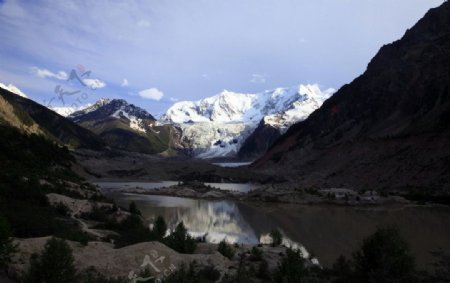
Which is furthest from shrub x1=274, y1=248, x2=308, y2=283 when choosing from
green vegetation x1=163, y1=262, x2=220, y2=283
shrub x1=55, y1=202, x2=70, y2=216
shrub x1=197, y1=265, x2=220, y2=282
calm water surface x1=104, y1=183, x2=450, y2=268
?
shrub x1=55, y1=202, x2=70, y2=216

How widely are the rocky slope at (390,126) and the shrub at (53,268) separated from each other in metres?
61.7

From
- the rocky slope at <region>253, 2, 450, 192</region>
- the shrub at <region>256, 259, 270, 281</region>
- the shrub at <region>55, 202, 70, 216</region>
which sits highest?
the rocky slope at <region>253, 2, 450, 192</region>

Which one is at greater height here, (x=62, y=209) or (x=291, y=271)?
(x=62, y=209)

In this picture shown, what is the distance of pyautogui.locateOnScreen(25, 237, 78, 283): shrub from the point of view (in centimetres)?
1319

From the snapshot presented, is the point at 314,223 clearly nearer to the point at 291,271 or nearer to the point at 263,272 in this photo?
the point at 263,272

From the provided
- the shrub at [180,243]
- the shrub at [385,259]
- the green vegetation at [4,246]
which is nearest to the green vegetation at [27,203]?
the shrub at [180,243]

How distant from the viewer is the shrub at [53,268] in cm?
1319

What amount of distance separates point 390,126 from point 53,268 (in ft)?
310

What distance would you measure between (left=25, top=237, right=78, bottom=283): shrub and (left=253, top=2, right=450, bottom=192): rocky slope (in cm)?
6170

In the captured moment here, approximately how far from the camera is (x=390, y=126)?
326 ft

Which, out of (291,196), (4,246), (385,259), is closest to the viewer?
(4,246)

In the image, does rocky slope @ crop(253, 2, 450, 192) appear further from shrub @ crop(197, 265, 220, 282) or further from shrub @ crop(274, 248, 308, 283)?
shrub @ crop(197, 265, 220, 282)

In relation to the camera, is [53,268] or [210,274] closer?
[53,268]

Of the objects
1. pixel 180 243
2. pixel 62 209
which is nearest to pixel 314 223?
pixel 62 209
